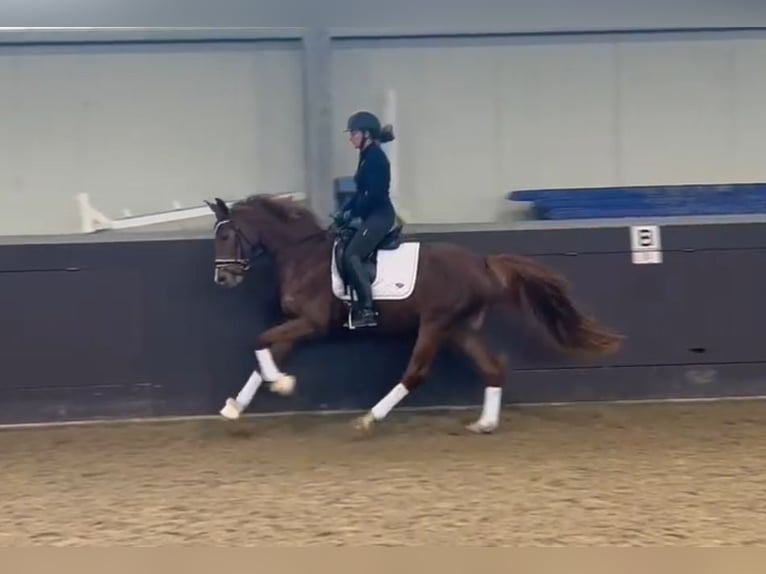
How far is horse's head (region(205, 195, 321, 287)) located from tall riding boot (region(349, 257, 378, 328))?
56 centimetres

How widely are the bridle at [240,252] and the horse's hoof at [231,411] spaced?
2.70 feet

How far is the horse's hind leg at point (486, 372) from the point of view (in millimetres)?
7797

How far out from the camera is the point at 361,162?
7.85 meters

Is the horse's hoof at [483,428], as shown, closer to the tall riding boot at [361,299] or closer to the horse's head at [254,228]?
the tall riding boot at [361,299]

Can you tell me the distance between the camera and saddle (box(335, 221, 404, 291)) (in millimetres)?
7812

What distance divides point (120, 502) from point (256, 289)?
267 centimetres

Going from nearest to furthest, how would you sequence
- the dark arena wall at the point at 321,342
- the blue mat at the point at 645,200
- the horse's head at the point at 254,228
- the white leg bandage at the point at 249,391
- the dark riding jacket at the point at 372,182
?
1. the dark riding jacket at the point at 372,182
2. the white leg bandage at the point at 249,391
3. the horse's head at the point at 254,228
4. the dark arena wall at the point at 321,342
5. the blue mat at the point at 645,200

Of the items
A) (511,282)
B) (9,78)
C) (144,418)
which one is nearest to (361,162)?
(511,282)

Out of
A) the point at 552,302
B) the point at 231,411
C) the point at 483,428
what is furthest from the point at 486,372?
the point at 231,411

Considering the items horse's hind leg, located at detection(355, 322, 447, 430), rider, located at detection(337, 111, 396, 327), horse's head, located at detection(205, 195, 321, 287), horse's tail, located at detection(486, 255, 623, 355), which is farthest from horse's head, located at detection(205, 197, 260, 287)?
horse's tail, located at detection(486, 255, 623, 355)

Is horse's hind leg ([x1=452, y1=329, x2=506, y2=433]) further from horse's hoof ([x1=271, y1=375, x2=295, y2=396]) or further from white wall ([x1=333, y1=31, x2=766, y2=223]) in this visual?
white wall ([x1=333, y1=31, x2=766, y2=223])

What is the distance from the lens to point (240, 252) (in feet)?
26.3

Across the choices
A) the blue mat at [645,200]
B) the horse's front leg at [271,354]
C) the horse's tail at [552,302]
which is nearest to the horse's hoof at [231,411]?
the horse's front leg at [271,354]

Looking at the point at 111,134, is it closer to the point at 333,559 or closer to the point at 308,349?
the point at 308,349
